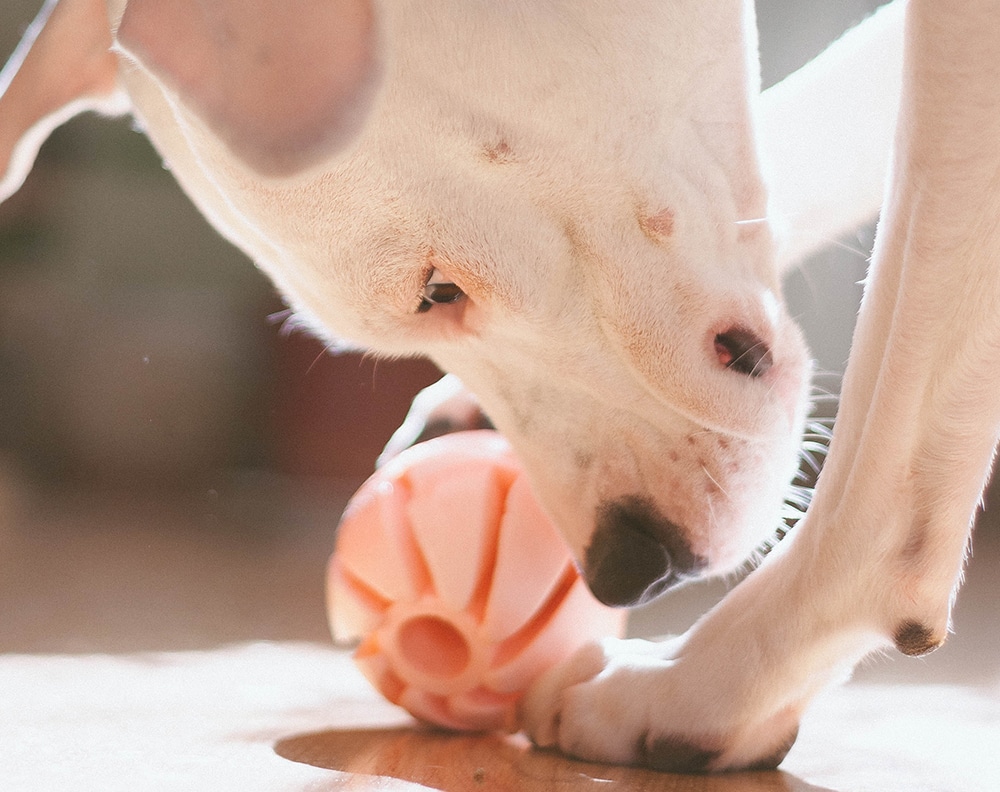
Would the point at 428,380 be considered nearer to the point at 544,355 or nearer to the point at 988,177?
the point at 544,355

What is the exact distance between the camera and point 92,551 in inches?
116

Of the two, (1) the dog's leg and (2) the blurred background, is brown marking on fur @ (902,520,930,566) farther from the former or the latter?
(2) the blurred background

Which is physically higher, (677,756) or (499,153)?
(499,153)

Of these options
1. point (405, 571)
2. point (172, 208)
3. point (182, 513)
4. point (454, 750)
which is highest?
point (172, 208)

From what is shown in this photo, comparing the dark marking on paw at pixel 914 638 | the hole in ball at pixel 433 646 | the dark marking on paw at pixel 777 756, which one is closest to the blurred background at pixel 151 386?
the hole in ball at pixel 433 646

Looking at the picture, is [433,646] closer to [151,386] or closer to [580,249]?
[580,249]

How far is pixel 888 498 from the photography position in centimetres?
105

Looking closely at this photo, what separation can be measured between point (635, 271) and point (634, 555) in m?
0.29

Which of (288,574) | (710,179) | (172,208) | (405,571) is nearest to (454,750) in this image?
(405,571)

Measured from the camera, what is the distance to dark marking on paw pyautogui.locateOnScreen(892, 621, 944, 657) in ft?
3.50

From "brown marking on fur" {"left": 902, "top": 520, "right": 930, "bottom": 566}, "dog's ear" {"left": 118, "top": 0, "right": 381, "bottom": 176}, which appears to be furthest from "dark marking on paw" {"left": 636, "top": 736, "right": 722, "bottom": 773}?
"dog's ear" {"left": 118, "top": 0, "right": 381, "bottom": 176}

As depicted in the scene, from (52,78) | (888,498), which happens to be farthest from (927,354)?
(52,78)

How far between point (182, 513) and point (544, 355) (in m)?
2.59

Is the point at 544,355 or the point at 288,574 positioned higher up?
the point at 288,574
